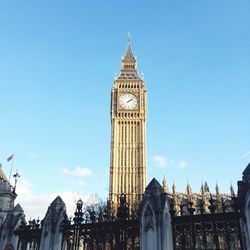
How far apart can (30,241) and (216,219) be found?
615 centimetres

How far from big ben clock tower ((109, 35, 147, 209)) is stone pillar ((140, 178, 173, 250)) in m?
50.2

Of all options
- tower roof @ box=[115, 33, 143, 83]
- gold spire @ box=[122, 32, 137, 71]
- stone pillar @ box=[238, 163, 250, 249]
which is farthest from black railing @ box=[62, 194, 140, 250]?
gold spire @ box=[122, 32, 137, 71]

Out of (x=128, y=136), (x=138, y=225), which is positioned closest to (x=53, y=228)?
(x=138, y=225)

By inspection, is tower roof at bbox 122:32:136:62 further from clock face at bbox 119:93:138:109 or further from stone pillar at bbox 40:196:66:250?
stone pillar at bbox 40:196:66:250

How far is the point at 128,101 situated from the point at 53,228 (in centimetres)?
5769

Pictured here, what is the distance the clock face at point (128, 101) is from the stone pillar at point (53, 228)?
56.7 m

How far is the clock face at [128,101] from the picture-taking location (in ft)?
217

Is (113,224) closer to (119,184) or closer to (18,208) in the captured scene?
(18,208)

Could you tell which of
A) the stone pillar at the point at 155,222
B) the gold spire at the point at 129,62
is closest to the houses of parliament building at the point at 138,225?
the stone pillar at the point at 155,222

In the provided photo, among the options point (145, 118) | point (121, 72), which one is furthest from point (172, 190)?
point (121, 72)

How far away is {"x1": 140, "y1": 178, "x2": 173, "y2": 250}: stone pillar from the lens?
793 centimetres

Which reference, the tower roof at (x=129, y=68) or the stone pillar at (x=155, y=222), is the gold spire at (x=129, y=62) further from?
the stone pillar at (x=155, y=222)

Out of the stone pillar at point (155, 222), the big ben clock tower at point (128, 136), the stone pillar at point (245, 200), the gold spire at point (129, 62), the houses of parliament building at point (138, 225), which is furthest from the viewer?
the gold spire at point (129, 62)

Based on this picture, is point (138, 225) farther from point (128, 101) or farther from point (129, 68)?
point (129, 68)
